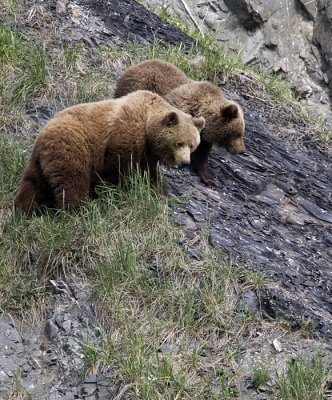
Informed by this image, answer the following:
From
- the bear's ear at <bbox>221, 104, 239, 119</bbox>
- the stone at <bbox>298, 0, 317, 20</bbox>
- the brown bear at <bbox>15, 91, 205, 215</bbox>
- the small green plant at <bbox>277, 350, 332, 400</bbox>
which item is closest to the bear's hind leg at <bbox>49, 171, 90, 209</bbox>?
the brown bear at <bbox>15, 91, 205, 215</bbox>

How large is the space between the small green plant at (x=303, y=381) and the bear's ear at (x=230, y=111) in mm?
3673

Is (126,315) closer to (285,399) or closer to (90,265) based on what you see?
(90,265)

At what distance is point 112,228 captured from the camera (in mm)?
5637

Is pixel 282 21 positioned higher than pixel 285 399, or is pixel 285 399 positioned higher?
pixel 282 21

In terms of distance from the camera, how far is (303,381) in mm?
4395

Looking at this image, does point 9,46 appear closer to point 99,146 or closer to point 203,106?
point 203,106

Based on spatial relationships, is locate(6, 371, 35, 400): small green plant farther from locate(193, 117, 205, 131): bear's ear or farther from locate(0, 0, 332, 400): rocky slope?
locate(193, 117, 205, 131): bear's ear

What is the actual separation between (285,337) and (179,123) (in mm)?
2556

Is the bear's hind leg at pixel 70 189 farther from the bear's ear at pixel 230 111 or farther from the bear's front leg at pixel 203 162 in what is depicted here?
the bear's ear at pixel 230 111

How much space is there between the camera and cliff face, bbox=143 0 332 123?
12.6 m

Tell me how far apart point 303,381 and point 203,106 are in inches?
159

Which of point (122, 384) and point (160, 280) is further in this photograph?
point (160, 280)

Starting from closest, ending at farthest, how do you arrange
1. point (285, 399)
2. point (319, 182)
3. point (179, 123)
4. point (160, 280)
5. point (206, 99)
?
point (285, 399), point (160, 280), point (179, 123), point (206, 99), point (319, 182)

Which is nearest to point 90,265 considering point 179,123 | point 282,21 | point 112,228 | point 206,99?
point 112,228
